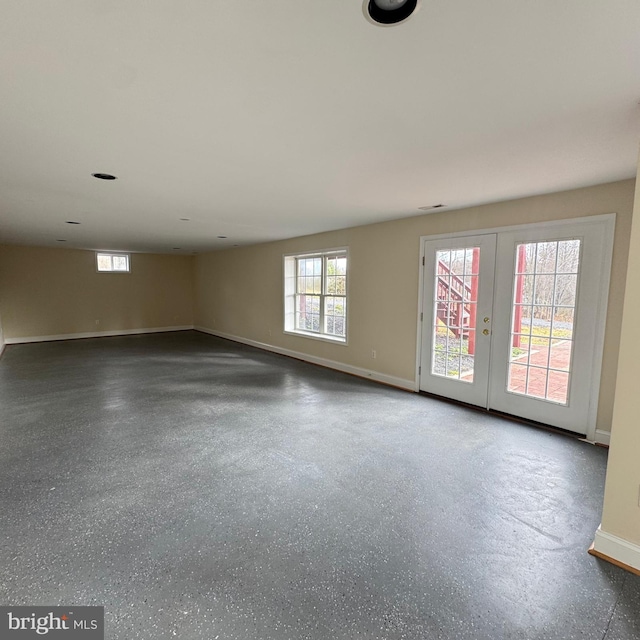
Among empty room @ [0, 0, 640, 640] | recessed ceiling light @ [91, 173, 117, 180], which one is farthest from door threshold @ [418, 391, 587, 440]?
recessed ceiling light @ [91, 173, 117, 180]

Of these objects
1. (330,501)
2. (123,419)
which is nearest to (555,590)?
(330,501)

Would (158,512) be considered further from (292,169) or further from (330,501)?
(292,169)

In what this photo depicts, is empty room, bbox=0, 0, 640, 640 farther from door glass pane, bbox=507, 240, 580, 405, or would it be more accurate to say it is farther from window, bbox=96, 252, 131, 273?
window, bbox=96, 252, 131, 273

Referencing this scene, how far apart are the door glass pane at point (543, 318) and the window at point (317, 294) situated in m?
2.51

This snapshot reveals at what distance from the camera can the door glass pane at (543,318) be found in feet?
10.0

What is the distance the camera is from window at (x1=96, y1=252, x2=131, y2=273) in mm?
8508

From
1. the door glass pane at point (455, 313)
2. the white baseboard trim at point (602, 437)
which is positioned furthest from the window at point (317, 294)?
the white baseboard trim at point (602, 437)

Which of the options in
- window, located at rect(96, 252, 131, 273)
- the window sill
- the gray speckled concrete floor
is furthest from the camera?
window, located at rect(96, 252, 131, 273)

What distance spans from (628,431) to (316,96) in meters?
2.25

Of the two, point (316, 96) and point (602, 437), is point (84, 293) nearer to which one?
point (316, 96)

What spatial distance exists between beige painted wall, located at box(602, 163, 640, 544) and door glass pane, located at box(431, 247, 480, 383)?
2.04 meters

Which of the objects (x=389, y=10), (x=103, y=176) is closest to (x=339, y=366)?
(x=103, y=176)

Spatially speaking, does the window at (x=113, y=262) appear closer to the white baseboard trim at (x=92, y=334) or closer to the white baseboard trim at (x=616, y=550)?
the white baseboard trim at (x=92, y=334)

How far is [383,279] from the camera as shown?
15.3 ft
